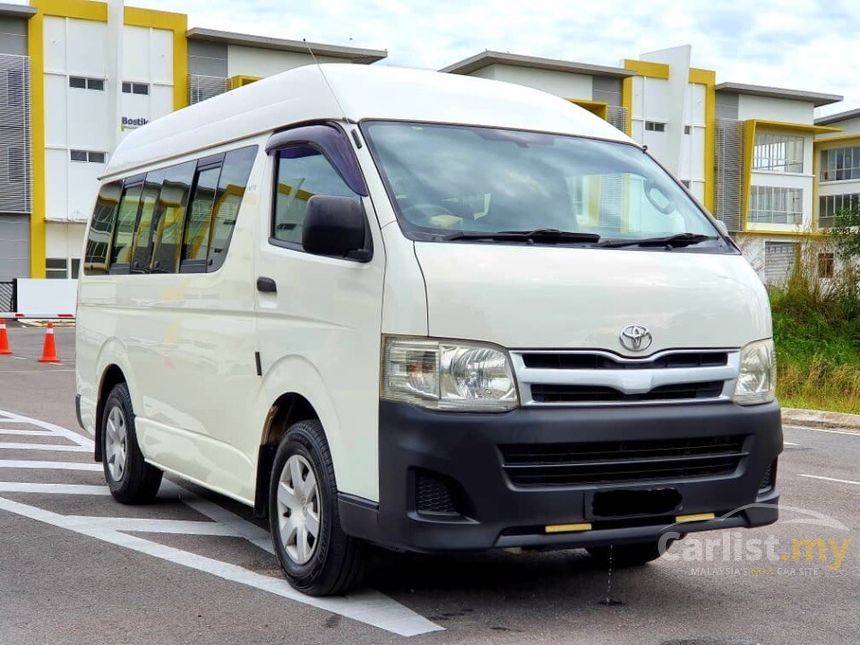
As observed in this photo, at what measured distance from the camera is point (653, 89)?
70375 mm

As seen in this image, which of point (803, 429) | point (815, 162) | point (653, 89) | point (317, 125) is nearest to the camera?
point (317, 125)

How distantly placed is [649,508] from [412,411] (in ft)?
3.55

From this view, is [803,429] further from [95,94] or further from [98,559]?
[95,94]

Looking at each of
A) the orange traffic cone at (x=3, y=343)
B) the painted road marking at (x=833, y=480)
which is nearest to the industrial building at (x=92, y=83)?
the orange traffic cone at (x=3, y=343)

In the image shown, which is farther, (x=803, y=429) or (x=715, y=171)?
(x=715, y=171)

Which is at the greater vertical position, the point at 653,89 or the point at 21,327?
the point at 653,89

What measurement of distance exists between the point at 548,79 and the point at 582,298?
210 ft

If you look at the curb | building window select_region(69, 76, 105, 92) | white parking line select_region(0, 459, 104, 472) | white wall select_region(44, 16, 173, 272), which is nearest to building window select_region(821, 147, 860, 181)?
white wall select_region(44, 16, 173, 272)

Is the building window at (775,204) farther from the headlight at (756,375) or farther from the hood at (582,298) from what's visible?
the hood at (582,298)

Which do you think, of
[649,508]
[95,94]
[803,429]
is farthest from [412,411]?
[95,94]

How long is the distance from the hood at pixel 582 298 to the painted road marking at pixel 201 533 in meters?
1.33

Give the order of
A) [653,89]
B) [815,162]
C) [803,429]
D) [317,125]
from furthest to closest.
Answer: [815,162]
[653,89]
[803,429]
[317,125]

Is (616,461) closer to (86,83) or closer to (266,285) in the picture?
(266,285)

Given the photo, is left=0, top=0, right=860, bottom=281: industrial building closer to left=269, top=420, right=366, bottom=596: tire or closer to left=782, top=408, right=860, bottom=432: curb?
left=782, top=408, right=860, bottom=432: curb
